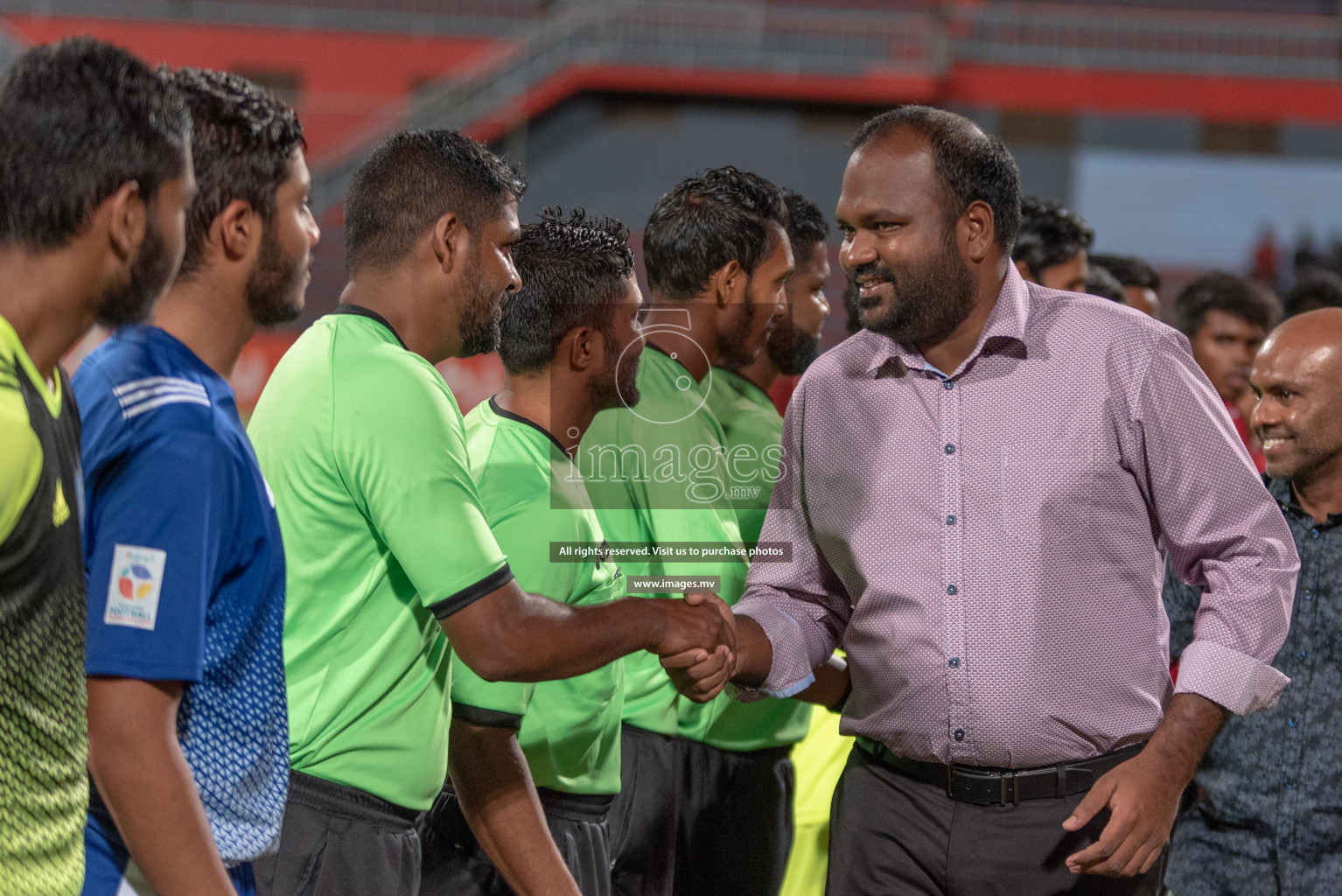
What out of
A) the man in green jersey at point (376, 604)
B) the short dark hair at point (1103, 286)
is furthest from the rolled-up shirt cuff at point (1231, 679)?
the short dark hair at point (1103, 286)

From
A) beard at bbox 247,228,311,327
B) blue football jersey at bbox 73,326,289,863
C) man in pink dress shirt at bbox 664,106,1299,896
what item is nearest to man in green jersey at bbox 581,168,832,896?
man in pink dress shirt at bbox 664,106,1299,896

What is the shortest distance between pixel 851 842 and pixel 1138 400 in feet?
3.51

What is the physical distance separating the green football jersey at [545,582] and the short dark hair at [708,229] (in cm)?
91

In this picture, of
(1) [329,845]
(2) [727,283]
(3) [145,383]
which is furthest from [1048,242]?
(3) [145,383]

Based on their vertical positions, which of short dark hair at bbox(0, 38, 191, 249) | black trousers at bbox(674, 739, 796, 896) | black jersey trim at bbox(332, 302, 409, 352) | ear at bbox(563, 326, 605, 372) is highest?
short dark hair at bbox(0, 38, 191, 249)

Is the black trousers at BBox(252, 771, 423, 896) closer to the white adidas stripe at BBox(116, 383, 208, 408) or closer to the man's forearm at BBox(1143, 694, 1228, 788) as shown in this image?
the white adidas stripe at BBox(116, 383, 208, 408)

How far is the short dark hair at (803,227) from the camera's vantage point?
3977 millimetres

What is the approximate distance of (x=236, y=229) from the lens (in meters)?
1.72

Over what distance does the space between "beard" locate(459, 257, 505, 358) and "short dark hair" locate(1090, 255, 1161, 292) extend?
13.0 feet

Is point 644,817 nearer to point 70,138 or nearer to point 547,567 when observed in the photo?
point 547,567

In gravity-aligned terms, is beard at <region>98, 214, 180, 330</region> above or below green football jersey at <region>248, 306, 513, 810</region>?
above

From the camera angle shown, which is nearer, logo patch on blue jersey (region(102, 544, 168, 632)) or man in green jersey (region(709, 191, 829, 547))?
logo patch on blue jersey (region(102, 544, 168, 632))

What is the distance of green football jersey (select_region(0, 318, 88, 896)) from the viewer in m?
1.32

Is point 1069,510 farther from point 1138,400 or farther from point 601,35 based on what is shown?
point 601,35
